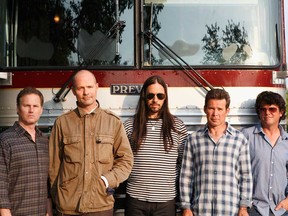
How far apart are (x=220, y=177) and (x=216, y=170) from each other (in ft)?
0.18

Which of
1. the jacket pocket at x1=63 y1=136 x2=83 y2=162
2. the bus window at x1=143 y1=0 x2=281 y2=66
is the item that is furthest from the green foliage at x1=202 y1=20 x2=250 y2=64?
the jacket pocket at x1=63 y1=136 x2=83 y2=162

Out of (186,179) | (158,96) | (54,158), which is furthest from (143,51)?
(54,158)

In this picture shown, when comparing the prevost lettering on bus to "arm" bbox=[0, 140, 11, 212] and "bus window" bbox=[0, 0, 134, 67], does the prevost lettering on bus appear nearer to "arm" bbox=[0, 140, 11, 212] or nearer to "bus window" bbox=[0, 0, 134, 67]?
"bus window" bbox=[0, 0, 134, 67]

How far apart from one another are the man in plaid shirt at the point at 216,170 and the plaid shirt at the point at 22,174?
104cm

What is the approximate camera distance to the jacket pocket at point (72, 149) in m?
3.60

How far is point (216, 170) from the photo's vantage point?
148 inches

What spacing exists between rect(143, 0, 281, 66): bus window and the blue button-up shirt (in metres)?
1.10

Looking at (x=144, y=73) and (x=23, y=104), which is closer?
(x=23, y=104)

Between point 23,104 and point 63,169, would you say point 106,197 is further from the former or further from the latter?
point 23,104

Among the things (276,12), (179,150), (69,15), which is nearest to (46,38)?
(69,15)

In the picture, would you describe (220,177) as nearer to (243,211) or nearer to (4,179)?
(243,211)

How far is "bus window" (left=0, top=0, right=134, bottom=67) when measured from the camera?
4766 millimetres

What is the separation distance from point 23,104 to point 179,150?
1243 millimetres

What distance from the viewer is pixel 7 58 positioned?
4832 mm
